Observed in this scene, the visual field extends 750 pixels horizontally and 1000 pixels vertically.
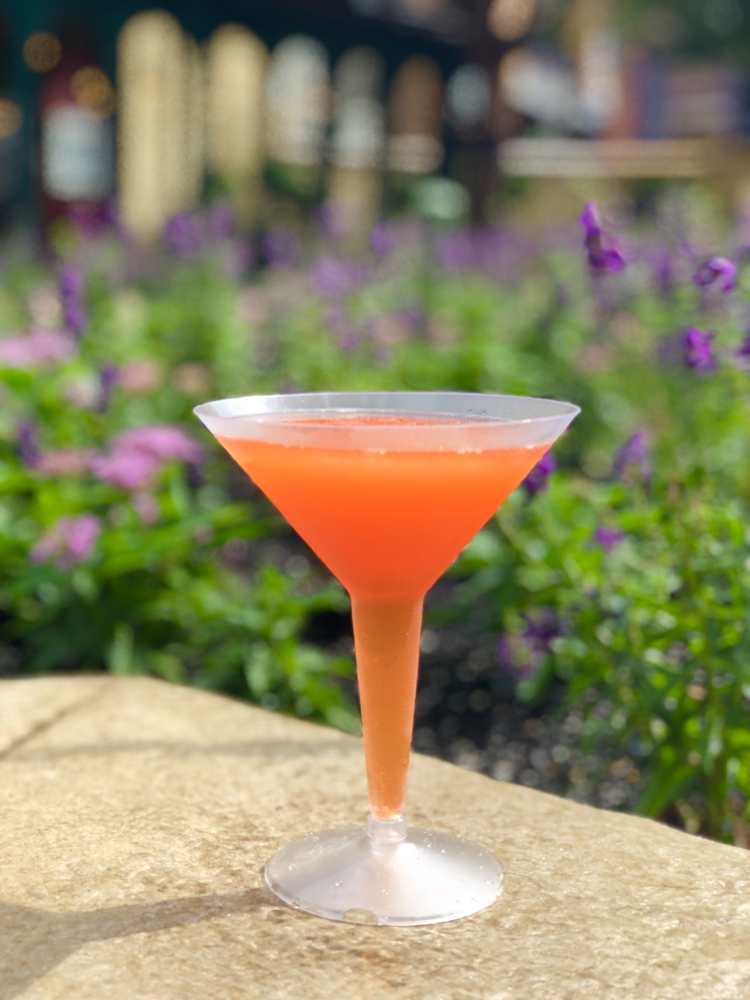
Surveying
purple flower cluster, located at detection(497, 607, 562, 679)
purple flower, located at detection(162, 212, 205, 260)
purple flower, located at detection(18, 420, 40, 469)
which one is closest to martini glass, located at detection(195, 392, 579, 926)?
purple flower cluster, located at detection(497, 607, 562, 679)

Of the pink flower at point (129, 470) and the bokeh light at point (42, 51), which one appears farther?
the bokeh light at point (42, 51)

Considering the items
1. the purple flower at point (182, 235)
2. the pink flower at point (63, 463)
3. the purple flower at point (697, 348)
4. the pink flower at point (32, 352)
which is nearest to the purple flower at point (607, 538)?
the purple flower at point (697, 348)

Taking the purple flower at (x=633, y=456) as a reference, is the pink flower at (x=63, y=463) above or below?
below

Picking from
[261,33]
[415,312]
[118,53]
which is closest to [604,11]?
[261,33]

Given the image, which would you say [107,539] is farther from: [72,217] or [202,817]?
[72,217]

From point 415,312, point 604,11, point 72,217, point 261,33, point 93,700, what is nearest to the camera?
point 93,700

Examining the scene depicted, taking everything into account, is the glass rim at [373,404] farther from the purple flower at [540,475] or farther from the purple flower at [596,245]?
the purple flower at [540,475]
